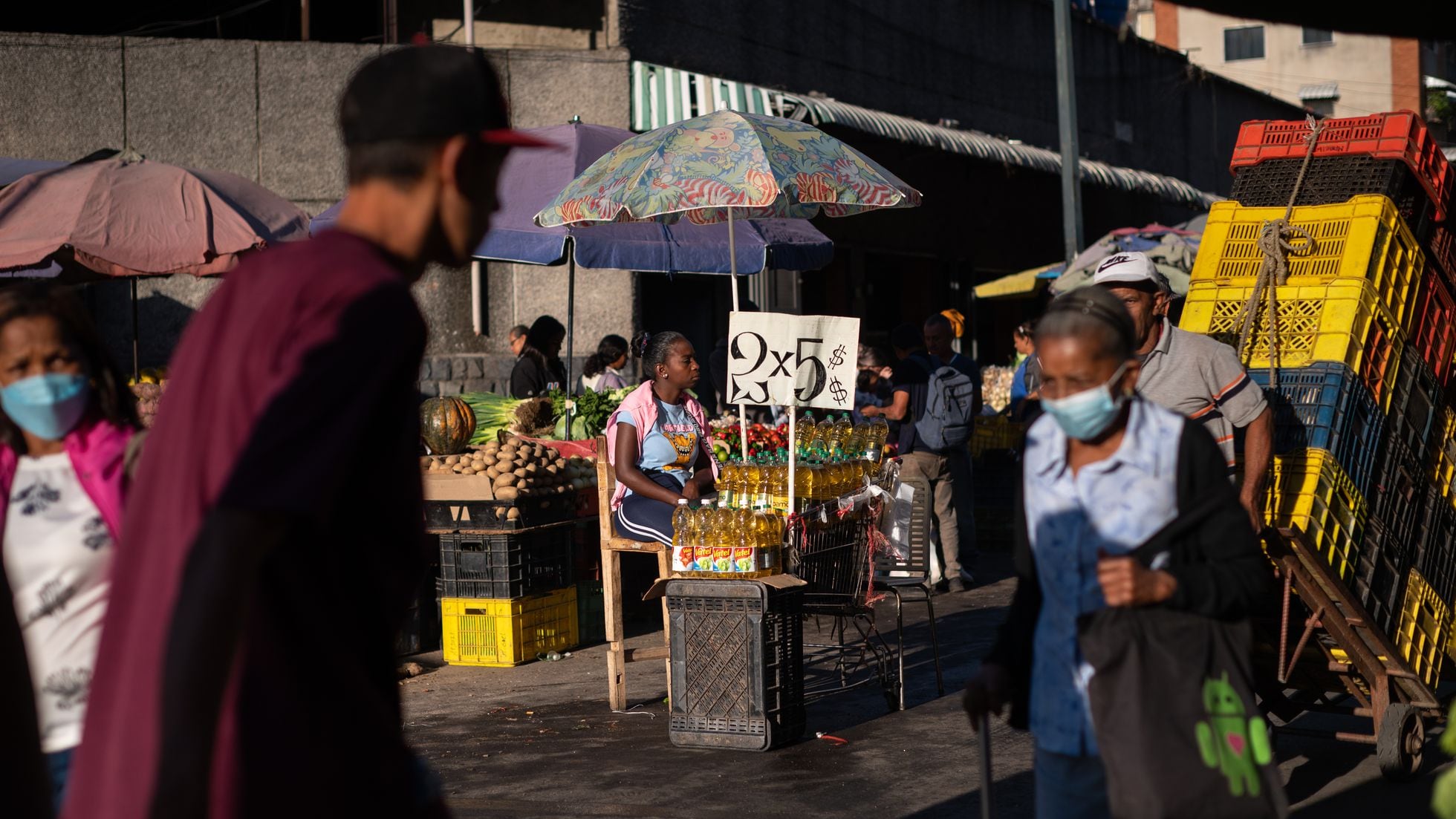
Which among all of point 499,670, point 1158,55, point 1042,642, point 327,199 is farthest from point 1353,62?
point 1042,642

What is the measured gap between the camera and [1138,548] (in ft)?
11.5

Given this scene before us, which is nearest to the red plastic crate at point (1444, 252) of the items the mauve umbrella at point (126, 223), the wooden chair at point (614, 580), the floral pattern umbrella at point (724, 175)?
the floral pattern umbrella at point (724, 175)

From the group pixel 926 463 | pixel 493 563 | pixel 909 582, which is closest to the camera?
pixel 909 582

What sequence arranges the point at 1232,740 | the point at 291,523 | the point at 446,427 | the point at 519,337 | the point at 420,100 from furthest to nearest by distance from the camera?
the point at 519,337
the point at 446,427
the point at 1232,740
the point at 420,100
the point at 291,523

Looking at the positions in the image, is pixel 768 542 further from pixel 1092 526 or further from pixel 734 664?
pixel 1092 526

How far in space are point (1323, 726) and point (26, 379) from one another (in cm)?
632

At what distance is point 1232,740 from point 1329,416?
351cm

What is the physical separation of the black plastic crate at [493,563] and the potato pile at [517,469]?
0.26 meters

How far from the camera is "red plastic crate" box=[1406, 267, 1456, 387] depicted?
737 cm

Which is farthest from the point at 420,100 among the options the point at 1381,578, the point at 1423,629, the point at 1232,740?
the point at 1423,629

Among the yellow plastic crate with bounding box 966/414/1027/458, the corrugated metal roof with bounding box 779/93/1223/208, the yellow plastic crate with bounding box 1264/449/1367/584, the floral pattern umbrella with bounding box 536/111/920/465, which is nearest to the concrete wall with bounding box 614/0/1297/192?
the corrugated metal roof with bounding box 779/93/1223/208

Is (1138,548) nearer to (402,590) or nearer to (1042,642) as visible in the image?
(1042,642)

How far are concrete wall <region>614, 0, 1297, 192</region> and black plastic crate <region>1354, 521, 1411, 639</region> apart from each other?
11351mm

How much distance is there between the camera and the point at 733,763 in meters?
7.36
